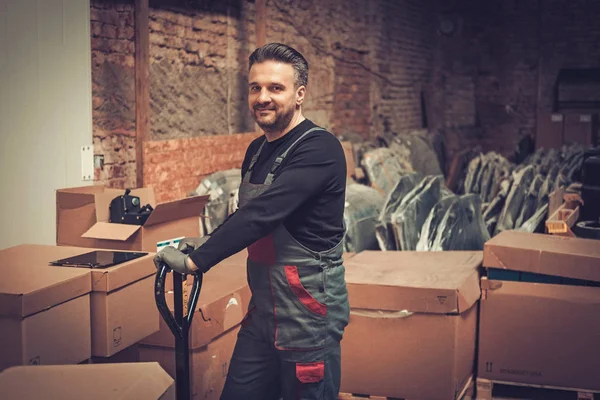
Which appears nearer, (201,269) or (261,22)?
(201,269)

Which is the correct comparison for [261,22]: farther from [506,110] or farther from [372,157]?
[506,110]

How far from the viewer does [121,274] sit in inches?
104

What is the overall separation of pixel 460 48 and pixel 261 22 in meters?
6.40

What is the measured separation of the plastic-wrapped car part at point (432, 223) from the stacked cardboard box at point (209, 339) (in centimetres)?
167

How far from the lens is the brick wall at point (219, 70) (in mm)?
4480

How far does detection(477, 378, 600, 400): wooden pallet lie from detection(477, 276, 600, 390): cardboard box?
1.1 inches

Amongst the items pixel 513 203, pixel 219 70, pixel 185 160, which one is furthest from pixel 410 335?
pixel 219 70

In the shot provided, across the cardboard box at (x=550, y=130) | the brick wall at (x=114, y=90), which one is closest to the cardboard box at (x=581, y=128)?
the cardboard box at (x=550, y=130)

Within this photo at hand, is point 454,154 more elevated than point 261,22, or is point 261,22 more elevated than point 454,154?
point 261,22

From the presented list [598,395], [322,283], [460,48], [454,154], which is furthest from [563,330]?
[460,48]

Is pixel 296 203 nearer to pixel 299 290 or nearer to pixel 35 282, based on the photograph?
pixel 299 290

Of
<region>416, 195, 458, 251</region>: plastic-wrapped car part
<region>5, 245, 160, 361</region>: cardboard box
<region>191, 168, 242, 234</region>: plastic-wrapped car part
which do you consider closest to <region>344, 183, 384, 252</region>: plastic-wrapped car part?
<region>416, 195, 458, 251</region>: plastic-wrapped car part

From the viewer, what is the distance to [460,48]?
11.5 metres

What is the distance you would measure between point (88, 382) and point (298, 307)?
32.4 inches
